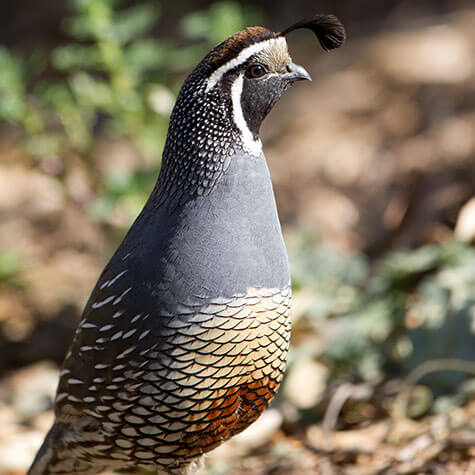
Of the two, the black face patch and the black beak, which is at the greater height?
the black beak

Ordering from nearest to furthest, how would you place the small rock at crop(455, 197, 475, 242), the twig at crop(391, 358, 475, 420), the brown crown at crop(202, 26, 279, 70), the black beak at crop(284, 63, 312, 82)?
the brown crown at crop(202, 26, 279, 70), the black beak at crop(284, 63, 312, 82), the twig at crop(391, 358, 475, 420), the small rock at crop(455, 197, 475, 242)

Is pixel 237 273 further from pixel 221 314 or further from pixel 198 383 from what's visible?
Answer: pixel 198 383

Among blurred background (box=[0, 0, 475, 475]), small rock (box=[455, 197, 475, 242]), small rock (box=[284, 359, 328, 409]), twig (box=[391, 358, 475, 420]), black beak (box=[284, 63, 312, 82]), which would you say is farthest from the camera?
small rock (box=[455, 197, 475, 242])

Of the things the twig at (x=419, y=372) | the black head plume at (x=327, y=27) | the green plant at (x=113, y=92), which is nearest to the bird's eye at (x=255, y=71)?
the black head plume at (x=327, y=27)

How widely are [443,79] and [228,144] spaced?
399 cm

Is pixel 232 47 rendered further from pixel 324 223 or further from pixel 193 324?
pixel 324 223

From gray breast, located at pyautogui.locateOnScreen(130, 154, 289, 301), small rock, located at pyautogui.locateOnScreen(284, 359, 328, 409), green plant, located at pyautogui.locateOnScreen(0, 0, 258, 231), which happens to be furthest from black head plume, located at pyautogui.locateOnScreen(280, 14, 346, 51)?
small rock, located at pyautogui.locateOnScreen(284, 359, 328, 409)

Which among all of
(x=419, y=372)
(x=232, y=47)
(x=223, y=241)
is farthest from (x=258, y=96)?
(x=419, y=372)

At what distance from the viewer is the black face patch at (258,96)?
7.75 ft

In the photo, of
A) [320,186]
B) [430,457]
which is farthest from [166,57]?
[430,457]

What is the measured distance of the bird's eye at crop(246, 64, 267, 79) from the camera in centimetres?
234

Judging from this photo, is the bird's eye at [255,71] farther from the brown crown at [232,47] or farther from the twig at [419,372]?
the twig at [419,372]

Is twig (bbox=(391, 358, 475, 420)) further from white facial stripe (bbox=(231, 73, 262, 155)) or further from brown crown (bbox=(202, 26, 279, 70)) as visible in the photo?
brown crown (bbox=(202, 26, 279, 70))

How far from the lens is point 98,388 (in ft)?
8.21
